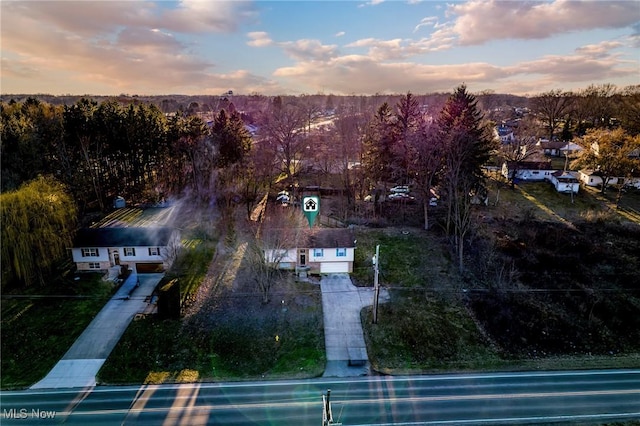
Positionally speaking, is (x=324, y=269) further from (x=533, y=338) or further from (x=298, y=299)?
(x=533, y=338)

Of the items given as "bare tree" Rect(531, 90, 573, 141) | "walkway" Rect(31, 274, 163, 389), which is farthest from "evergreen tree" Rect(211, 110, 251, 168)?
"bare tree" Rect(531, 90, 573, 141)

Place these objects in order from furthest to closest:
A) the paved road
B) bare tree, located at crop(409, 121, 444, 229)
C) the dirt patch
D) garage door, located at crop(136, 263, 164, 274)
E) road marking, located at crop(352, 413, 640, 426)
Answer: bare tree, located at crop(409, 121, 444, 229)
garage door, located at crop(136, 263, 164, 274)
the dirt patch
the paved road
road marking, located at crop(352, 413, 640, 426)

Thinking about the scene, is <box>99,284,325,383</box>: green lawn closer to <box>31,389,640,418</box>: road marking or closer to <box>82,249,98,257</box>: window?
<box>31,389,640,418</box>: road marking

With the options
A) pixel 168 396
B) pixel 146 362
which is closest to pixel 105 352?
pixel 146 362

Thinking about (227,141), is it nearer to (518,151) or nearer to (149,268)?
(149,268)

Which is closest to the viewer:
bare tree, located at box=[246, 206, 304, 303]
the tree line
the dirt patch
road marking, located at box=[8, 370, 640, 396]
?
road marking, located at box=[8, 370, 640, 396]

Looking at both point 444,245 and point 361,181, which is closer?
point 444,245
